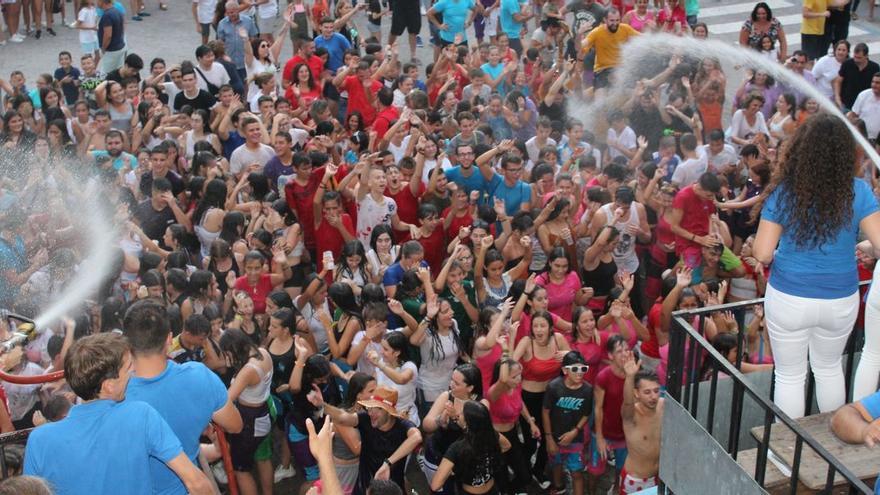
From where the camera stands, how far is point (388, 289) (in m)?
9.08

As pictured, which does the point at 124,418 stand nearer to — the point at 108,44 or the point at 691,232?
the point at 691,232

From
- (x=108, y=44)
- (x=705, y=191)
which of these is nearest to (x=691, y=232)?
(x=705, y=191)

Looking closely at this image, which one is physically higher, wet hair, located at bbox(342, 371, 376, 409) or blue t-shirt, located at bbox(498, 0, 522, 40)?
blue t-shirt, located at bbox(498, 0, 522, 40)

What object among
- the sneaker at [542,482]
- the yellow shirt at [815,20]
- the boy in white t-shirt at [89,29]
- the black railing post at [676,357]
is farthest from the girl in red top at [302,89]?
the black railing post at [676,357]

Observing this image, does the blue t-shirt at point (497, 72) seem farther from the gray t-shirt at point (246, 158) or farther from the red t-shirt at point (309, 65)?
the gray t-shirt at point (246, 158)

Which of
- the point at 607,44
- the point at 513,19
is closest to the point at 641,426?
the point at 607,44

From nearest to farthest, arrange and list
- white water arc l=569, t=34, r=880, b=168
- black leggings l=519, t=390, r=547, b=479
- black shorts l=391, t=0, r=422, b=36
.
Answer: black leggings l=519, t=390, r=547, b=479
white water arc l=569, t=34, r=880, b=168
black shorts l=391, t=0, r=422, b=36

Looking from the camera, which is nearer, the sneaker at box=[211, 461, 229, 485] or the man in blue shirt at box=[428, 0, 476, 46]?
the sneaker at box=[211, 461, 229, 485]

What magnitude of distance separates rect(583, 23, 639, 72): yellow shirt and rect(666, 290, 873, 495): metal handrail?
8.62 metres

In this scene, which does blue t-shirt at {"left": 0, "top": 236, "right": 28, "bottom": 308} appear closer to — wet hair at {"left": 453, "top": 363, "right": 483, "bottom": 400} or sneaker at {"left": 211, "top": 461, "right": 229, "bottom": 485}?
sneaker at {"left": 211, "top": 461, "right": 229, "bottom": 485}

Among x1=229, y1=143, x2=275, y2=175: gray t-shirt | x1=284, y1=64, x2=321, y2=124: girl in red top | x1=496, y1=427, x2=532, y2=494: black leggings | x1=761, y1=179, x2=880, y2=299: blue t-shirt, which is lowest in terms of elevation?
x1=496, y1=427, x2=532, y2=494: black leggings

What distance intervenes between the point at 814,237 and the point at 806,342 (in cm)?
54

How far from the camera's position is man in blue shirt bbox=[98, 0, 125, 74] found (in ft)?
50.0

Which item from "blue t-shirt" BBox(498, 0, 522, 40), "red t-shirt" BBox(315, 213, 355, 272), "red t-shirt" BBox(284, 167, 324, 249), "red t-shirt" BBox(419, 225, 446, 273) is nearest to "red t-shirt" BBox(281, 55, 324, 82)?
"blue t-shirt" BBox(498, 0, 522, 40)
